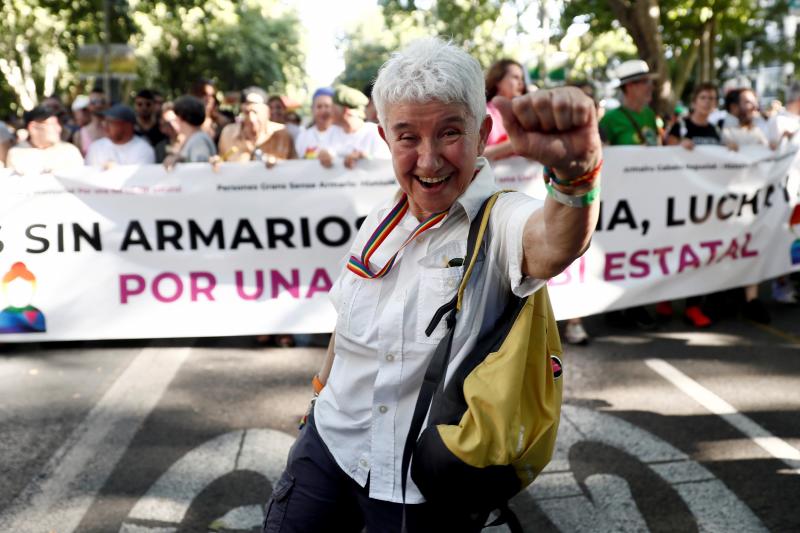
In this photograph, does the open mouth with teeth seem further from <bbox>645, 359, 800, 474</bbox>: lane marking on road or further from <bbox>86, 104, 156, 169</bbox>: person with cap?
<bbox>86, 104, 156, 169</bbox>: person with cap

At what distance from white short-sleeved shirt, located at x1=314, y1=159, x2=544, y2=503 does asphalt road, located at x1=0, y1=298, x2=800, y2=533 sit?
179 cm

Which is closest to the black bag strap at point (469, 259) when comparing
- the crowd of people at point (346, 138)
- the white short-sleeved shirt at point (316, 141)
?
the crowd of people at point (346, 138)

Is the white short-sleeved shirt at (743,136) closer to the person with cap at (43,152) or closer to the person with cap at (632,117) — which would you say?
the person with cap at (632,117)

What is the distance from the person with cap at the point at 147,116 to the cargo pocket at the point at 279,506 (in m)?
8.33

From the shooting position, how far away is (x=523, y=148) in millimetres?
1378

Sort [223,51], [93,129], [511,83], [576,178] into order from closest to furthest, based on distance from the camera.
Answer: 1. [576,178]
2. [511,83]
3. [93,129]
4. [223,51]

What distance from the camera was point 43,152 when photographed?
661cm

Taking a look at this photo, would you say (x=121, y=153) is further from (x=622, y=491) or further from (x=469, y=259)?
(x=469, y=259)

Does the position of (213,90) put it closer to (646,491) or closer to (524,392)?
(646,491)

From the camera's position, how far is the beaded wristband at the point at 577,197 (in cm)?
150

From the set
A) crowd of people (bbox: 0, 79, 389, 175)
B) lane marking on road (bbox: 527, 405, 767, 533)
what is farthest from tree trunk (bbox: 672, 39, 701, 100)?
lane marking on road (bbox: 527, 405, 767, 533)

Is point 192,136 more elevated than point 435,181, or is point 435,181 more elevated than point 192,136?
point 435,181

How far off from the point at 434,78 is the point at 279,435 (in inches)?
125

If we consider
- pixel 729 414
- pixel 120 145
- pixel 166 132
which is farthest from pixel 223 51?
pixel 729 414
